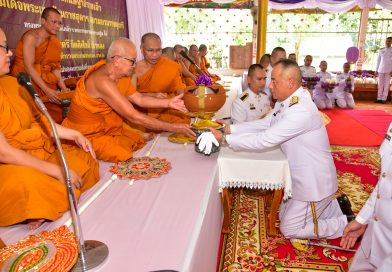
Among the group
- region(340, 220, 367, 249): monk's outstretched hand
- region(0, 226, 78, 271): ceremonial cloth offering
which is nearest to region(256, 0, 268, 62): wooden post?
region(340, 220, 367, 249): monk's outstretched hand

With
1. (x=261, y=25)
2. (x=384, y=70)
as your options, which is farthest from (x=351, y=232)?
(x=384, y=70)

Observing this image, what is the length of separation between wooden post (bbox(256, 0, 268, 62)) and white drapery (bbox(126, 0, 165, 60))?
2.59m

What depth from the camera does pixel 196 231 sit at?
1194mm

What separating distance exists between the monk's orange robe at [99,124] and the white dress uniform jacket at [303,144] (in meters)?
0.74

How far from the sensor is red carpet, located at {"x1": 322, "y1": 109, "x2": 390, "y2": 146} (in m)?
4.91

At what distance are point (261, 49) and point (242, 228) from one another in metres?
7.02

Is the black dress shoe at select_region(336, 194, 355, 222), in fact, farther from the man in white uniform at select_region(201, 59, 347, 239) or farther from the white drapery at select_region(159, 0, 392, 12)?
the white drapery at select_region(159, 0, 392, 12)

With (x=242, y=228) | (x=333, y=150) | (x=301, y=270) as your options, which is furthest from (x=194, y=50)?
(x=301, y=270)

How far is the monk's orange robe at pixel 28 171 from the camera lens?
1371 millimetres

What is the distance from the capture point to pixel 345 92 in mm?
7969

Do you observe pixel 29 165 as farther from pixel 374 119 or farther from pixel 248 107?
pixel 374 119

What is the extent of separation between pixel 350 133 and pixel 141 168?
4631mm

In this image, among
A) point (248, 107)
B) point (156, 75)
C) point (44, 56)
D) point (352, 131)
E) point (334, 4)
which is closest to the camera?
point (248, 107)

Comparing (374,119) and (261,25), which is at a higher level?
(261,25)
